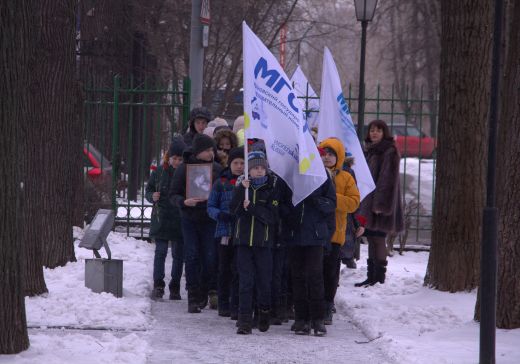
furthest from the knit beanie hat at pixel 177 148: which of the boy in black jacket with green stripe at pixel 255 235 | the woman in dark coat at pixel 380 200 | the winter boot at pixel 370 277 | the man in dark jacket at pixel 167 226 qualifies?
the winter boot at pixel 370 277

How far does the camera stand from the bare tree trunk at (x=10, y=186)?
7242 mm

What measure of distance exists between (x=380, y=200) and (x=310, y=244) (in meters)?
3.18

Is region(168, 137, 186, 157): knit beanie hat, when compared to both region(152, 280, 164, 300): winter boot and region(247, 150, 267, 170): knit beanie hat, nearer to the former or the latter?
region(152, 280, 164, 300): winter boot

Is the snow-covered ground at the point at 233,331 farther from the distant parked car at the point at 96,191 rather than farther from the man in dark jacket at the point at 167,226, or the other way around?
the distant parked car at the point at 96,191

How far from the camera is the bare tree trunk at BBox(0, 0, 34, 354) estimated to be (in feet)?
23.8

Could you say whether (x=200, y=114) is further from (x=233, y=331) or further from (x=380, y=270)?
(x=233, y=331)

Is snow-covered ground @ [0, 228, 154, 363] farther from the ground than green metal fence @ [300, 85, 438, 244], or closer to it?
closer to it

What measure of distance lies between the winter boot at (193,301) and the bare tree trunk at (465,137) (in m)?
2.63

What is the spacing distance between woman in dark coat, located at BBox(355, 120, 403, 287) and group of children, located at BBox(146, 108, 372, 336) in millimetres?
1164

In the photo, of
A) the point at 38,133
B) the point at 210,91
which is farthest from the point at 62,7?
the point at 210,91

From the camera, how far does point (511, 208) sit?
28.5 ft

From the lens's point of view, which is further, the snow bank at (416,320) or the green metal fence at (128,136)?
the green metal fence at (128,136)

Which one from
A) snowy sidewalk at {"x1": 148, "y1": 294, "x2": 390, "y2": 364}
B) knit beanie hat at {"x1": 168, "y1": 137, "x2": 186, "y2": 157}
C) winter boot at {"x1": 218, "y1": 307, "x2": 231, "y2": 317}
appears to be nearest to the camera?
snowy sidewalk at {"x1": 148, "y1": 294, "x2": 390, "y2": 364}

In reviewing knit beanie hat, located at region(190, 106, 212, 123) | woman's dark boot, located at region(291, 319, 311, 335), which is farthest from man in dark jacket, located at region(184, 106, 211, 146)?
woman's dark boot, located at region(291, 319, 311, 335)
